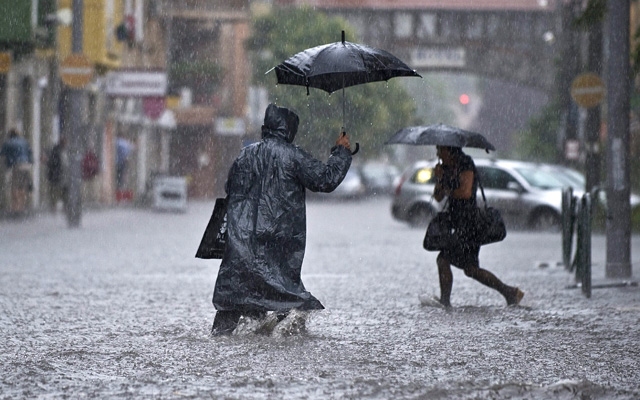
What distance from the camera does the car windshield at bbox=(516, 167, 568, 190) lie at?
27.9m

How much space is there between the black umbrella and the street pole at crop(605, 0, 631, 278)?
16.9 ft

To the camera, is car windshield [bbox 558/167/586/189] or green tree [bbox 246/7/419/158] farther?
green tree [bbox 246/7/419/158]

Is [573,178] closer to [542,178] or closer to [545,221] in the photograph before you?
[542,178]

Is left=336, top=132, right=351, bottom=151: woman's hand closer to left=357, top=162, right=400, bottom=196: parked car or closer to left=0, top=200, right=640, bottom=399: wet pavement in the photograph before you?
left=0, top=200, right=640, bottom=399: wet pavement

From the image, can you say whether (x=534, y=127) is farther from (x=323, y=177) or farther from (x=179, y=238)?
(x=323, y=177)

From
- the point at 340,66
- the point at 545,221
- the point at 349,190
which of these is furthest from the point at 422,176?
the point at 349,190

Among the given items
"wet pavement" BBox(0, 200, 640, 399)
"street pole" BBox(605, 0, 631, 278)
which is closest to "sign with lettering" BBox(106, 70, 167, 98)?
"wet pavement" BBox(0, 200, 640, 399)

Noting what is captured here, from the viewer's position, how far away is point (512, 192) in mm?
27844

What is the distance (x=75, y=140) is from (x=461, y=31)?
43863 mm

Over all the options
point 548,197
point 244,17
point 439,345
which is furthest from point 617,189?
point 244,17

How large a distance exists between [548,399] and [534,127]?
3935 centimetres

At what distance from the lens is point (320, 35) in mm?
67562

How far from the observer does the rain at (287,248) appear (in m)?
8.10

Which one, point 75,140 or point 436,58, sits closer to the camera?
point 75,140
